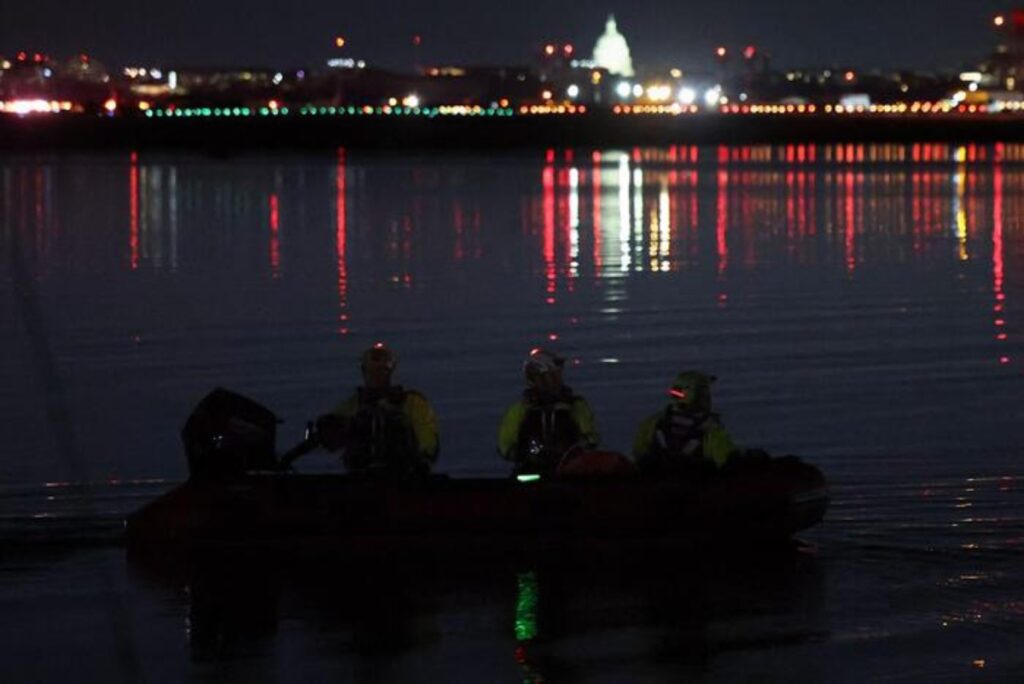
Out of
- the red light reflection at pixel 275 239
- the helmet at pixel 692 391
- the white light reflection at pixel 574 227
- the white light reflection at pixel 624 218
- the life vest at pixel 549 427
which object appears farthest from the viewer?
the white light reflection at pixel 624 218

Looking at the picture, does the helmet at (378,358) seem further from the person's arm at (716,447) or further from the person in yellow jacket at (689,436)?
the person's arm at (716,447)

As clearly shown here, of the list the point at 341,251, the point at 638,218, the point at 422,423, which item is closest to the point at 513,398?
the point at 422,423

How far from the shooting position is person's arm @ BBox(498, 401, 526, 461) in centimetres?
1703

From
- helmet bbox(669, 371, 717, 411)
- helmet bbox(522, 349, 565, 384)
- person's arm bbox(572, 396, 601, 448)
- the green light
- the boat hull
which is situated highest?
helmet bbox(522, 349, 565, 384)

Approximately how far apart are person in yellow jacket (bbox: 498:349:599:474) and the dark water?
81cm

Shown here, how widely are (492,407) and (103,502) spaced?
5880mm

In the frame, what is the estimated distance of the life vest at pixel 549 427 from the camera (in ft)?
55.7

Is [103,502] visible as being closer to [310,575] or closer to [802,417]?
[310,575]

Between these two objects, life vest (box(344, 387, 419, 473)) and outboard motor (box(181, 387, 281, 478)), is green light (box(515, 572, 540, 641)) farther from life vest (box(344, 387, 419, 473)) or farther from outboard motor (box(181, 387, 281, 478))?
outboard motor (box(181, 387, 281, 478))

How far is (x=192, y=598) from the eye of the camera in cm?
1620

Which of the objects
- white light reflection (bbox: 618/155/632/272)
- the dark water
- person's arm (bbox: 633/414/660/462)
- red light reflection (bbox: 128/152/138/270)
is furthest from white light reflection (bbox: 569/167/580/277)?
person's arm (bbox: 633/414/660/462)

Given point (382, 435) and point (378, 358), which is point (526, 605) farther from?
point (378, 358)

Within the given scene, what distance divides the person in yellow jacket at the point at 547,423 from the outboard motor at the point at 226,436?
170cm

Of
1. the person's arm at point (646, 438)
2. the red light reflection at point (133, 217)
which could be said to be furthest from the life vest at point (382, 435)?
the red light reflection at point (133, 217)
